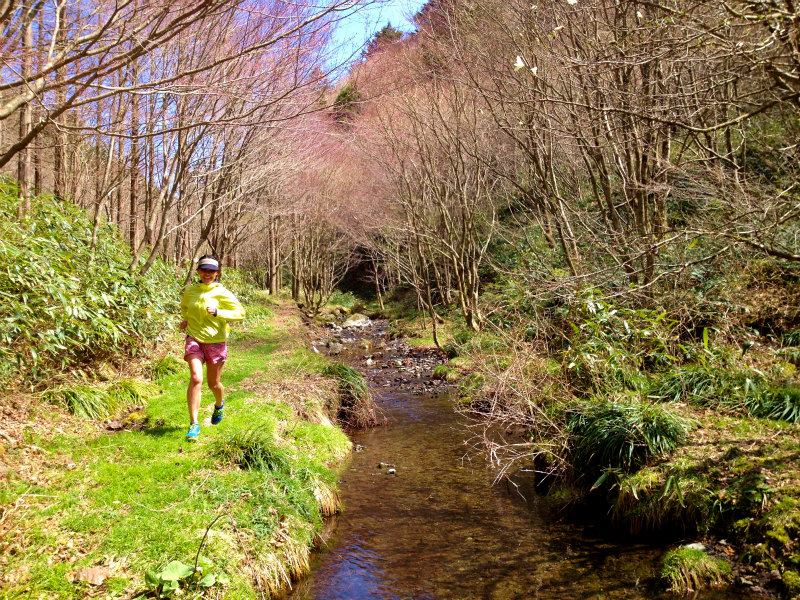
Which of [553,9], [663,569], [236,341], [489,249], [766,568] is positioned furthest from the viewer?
[489,249]

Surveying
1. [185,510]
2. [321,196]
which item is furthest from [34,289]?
[321,196]

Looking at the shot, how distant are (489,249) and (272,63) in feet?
48.4

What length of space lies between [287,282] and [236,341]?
937 inches

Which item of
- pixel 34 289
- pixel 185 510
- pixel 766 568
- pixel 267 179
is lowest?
pixel 766 568

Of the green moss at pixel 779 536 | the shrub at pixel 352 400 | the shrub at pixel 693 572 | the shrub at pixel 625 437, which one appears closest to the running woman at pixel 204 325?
the shrub at pixel 625 437

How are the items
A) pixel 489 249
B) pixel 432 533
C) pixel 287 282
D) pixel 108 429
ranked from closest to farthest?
pixel 432 533 < pixel 108 429 < pixel 489 249 < pixel 287 282

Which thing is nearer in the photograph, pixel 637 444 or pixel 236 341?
pixel 637 444

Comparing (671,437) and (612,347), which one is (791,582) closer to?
(671,437)

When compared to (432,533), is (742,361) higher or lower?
higher

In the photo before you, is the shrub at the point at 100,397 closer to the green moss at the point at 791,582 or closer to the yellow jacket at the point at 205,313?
the yellow jacket at the point at 205,313

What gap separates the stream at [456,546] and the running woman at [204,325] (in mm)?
1919

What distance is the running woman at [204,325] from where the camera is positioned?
17.4ft

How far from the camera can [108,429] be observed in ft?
19.6

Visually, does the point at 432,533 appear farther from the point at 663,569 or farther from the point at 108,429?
the point at 108,429
